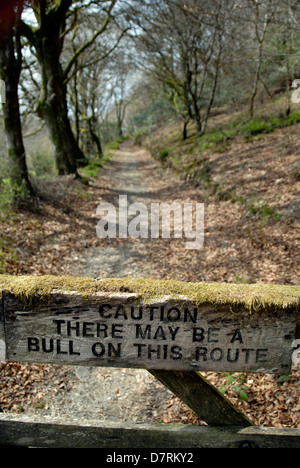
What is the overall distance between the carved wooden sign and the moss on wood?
0.12ft

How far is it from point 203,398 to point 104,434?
0.74m

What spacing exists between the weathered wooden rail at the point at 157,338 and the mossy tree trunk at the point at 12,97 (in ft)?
26.1

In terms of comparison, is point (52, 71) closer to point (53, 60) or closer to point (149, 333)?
point (53, 60)

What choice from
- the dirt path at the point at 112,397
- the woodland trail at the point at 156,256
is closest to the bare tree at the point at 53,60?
the woodland trail at the point at 156,256

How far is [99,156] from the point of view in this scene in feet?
90.7

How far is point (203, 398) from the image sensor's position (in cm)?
233

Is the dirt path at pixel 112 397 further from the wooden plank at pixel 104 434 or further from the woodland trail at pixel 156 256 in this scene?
the wooden plank at pixel 104 434

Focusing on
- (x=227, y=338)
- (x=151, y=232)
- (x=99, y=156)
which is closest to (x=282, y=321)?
(x=227, y=338)

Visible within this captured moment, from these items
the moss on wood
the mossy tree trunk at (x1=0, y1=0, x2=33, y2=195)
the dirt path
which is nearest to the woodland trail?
the dirt path

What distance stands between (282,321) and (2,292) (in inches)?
71.4

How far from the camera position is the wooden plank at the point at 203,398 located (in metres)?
2.33

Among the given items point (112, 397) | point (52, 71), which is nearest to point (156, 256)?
point (112, 397)

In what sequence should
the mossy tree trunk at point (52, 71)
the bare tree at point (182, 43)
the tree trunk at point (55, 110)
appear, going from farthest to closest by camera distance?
the bare tree at point (182, 43) → the tree trunk at point (55, 110) → the mossy tree trunk at point (52, 71)

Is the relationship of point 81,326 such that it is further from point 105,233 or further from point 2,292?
point 105,233
